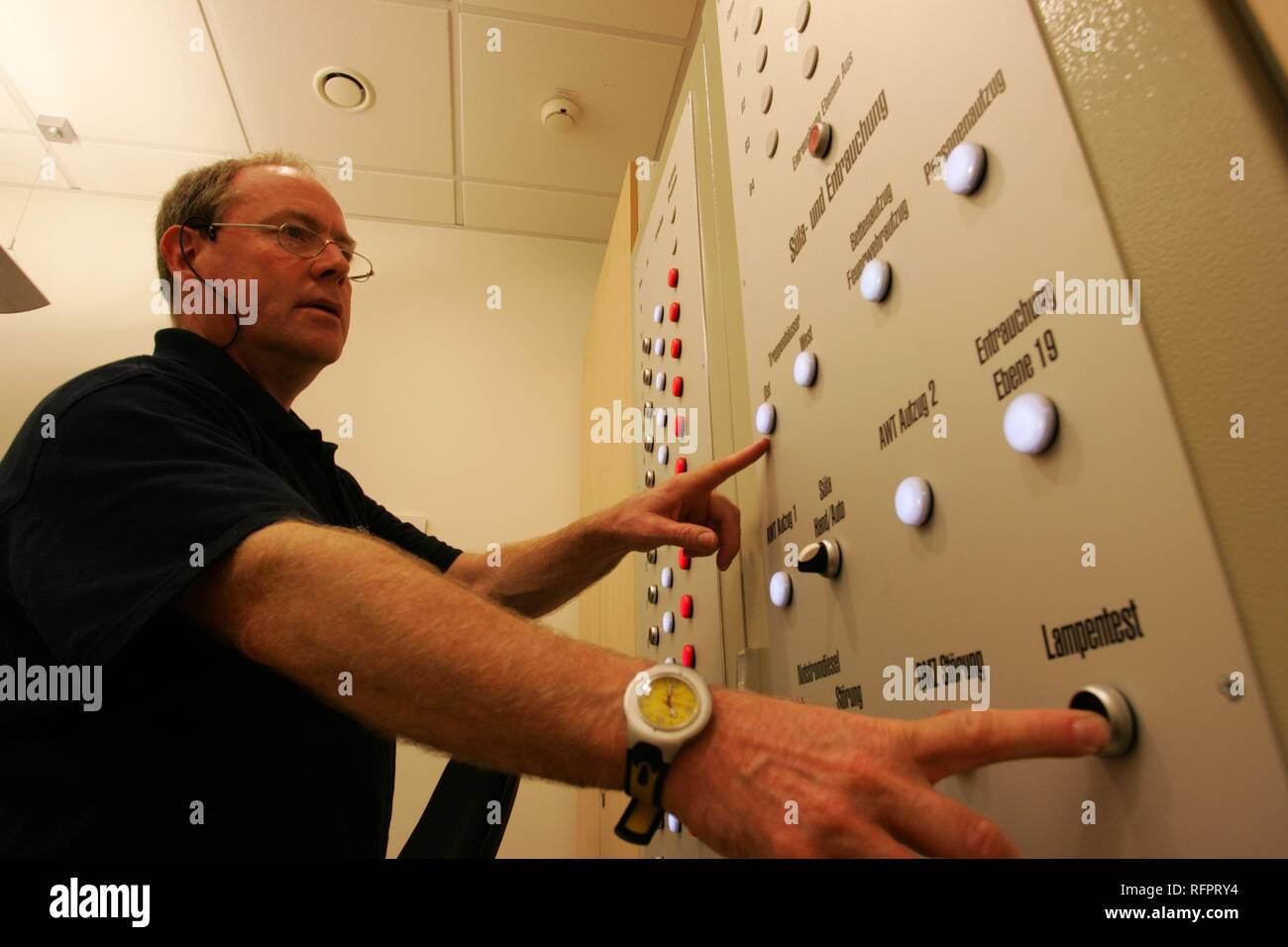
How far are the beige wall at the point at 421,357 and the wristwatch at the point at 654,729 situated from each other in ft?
6.18

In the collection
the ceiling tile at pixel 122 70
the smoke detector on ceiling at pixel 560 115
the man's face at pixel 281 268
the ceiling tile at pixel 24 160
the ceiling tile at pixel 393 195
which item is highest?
the ceiling tile at pixel 24 160

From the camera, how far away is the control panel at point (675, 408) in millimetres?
944

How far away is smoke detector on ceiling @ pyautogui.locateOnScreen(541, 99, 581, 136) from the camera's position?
212 centimetres

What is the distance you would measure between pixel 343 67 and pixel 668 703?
2.23m

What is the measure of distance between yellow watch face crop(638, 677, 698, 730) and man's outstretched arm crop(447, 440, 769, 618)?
36 centimetres

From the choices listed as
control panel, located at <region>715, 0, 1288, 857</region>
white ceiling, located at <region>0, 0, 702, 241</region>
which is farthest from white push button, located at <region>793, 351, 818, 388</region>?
white ceiling, located at <region>0, 0, 702, 241</region>

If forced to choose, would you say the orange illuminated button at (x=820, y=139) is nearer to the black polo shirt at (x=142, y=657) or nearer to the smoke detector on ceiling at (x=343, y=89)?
the black polo shirt at (x=142, y=657)

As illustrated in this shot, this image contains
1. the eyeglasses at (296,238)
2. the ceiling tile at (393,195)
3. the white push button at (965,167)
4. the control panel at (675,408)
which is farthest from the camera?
the ceiling tile at (393,195)

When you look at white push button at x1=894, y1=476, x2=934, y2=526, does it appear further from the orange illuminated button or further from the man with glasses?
the orange illuminated button

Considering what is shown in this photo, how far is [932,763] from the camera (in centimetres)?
33

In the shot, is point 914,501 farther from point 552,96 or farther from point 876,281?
point 552,96

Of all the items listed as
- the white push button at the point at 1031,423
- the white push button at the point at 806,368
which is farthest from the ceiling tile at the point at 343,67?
the white push button at the point at 1031,423
